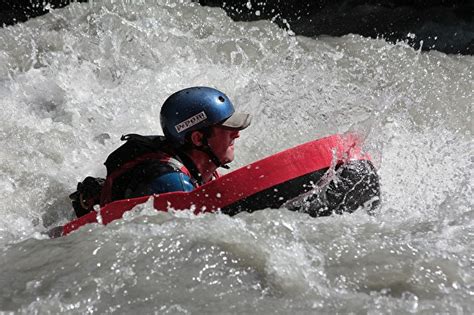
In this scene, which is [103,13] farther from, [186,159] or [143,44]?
[186,159]

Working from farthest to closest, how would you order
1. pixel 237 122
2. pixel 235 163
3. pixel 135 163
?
pixel 235 163 < pixel 237 122 < pixel 135 163

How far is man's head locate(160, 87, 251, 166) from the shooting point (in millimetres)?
3801

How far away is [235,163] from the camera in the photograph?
16.9 feet

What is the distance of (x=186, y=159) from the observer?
3.88 meters

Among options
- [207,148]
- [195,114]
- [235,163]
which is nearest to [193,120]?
[195,114]

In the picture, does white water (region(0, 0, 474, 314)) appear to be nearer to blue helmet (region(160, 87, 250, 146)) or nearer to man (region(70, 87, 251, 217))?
man (region(70, 87, 251, 217))

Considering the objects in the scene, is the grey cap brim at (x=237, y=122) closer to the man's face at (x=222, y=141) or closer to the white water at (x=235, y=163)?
the man's face at (x=222, y=141)

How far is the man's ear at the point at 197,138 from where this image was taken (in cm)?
384

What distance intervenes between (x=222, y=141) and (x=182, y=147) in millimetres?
230

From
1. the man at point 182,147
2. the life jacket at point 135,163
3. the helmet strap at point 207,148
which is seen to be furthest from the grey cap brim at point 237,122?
the life jacket at point 135,163

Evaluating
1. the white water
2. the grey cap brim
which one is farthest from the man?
the white water

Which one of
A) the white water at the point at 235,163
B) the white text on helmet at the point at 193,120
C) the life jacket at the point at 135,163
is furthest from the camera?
the white text on helmet at the point at 193,120

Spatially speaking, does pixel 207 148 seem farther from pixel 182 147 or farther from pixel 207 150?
pixel 182 147

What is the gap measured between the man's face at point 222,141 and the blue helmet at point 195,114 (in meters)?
0.05
